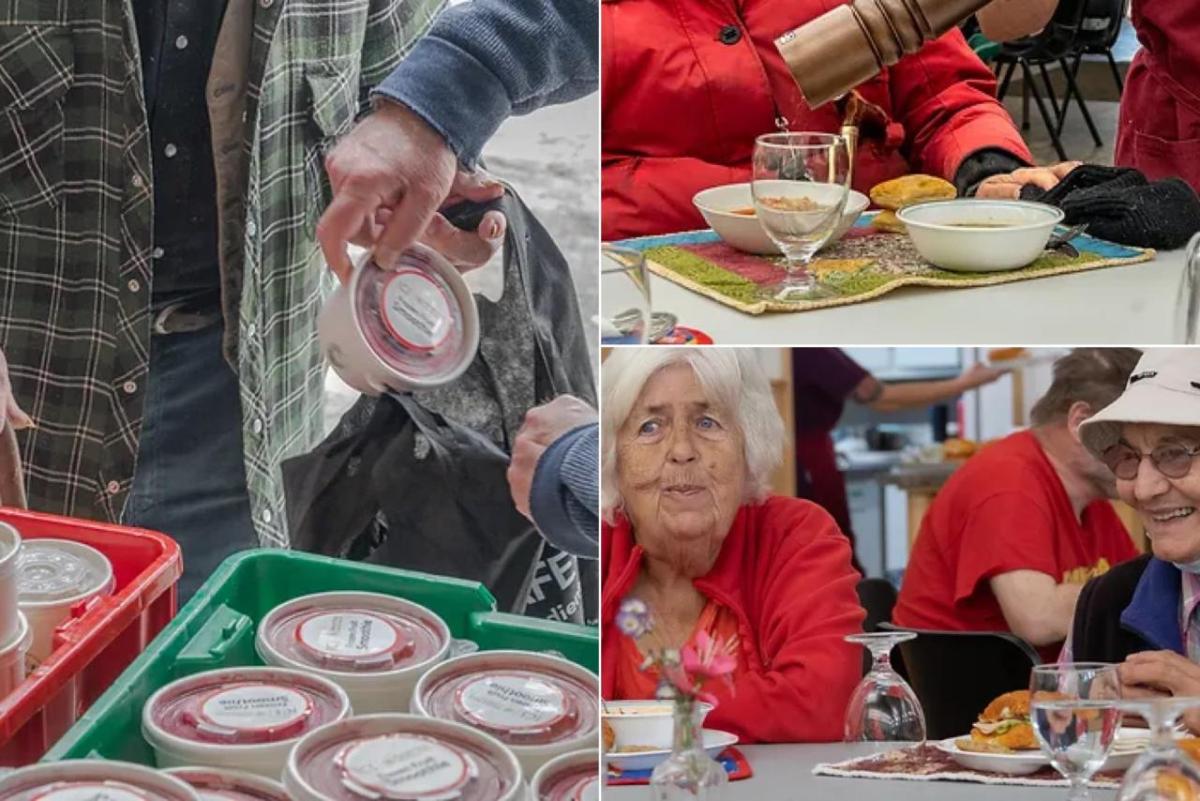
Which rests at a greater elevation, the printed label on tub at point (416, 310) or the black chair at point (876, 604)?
the printed label on tub at point (416, 310)

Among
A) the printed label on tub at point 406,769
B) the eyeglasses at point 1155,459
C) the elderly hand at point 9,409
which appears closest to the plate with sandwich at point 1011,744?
the eyeglasses at point 1155,459

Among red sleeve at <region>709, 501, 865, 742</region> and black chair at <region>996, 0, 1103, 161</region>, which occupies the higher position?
black chair at <region>996, 0, 1103, 161</region>

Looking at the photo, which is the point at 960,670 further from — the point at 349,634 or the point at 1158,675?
the point at 349,634

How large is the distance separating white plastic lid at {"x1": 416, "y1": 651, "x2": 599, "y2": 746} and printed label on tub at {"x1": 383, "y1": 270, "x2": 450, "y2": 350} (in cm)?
34

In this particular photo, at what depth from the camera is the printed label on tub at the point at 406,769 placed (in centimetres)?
132

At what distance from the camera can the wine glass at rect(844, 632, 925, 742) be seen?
1.40 metres

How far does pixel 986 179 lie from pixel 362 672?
82 cm

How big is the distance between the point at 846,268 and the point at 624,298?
0.22 m

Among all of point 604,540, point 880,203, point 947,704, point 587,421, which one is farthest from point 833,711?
point 880,203

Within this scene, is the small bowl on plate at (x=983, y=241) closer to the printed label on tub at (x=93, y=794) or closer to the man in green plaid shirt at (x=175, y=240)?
the man in green plaid shirt at (x=175, y=240)

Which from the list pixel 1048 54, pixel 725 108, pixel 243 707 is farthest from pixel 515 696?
pixel 1048 54

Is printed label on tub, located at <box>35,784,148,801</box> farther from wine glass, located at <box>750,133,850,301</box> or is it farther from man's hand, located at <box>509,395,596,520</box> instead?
wine glass, located at <box>750,133,850,301</box>

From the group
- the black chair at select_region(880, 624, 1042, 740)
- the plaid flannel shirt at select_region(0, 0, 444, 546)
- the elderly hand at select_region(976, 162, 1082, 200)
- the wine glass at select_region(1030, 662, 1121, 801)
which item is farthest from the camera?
the plaid flannel shirt at select_region(0, 0, 444, 546)

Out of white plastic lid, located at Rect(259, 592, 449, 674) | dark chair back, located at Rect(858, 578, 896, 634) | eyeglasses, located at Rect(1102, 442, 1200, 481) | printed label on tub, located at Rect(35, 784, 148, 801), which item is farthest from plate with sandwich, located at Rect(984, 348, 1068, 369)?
printed label on tub, located at Rect(35, 784, 148, 801)
